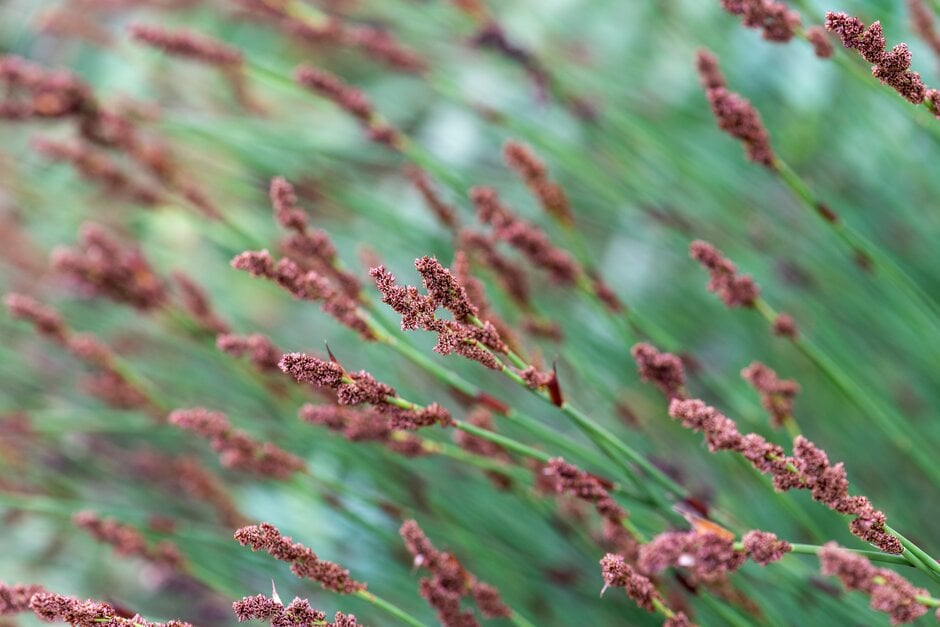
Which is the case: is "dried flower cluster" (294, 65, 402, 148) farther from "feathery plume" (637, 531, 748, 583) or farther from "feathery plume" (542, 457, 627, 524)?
"feathery plume" (637, 531, 748, 583)

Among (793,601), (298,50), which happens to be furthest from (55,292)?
(793,601)

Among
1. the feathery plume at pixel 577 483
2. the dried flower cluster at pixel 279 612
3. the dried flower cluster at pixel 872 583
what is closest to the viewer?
the dried flower cluster at pixel 872 583

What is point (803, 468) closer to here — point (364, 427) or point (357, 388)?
point (357, 388)

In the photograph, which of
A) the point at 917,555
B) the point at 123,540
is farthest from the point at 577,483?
the point at 123,540

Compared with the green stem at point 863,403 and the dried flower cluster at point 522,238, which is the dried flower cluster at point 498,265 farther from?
the green stem at point 863,403

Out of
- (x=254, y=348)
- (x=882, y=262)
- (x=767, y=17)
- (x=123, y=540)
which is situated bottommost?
(x=123, y=540)

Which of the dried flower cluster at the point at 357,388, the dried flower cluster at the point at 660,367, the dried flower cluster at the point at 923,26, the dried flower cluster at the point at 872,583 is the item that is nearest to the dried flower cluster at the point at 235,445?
the dried flower cluster at the point at 357,388

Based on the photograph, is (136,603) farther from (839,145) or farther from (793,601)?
(839,145)
